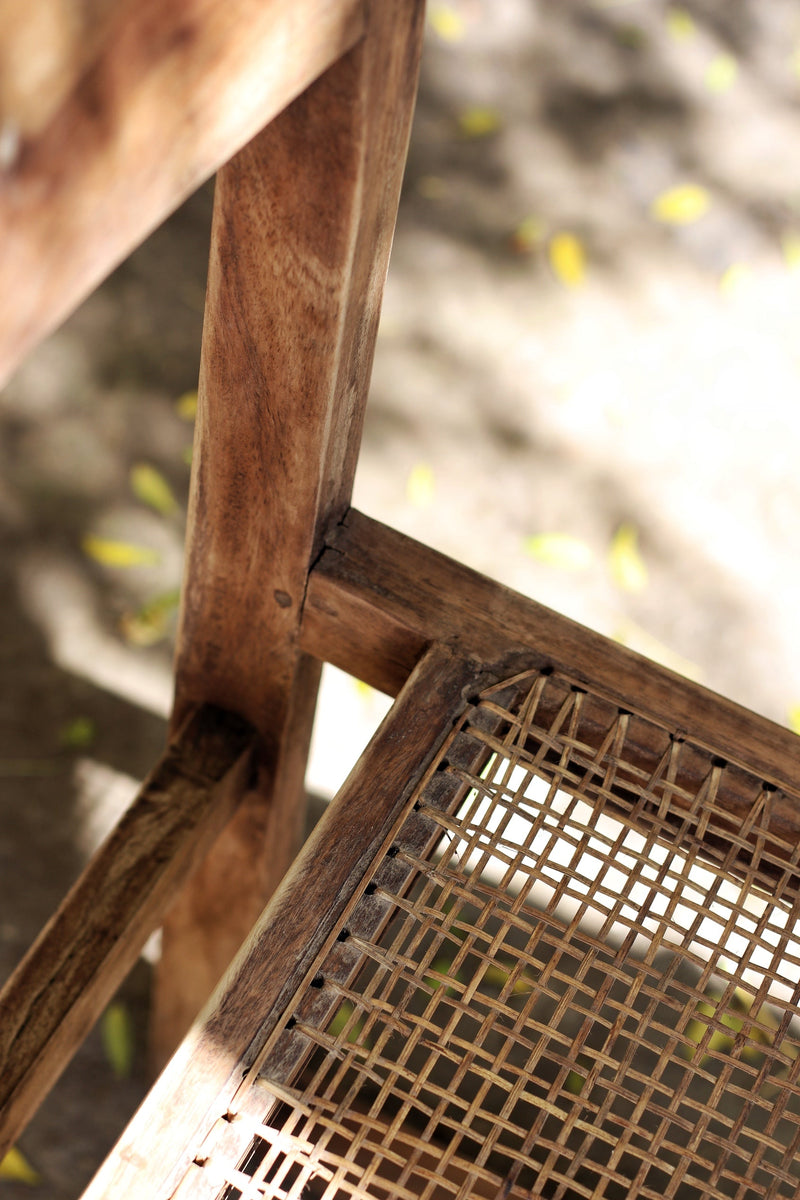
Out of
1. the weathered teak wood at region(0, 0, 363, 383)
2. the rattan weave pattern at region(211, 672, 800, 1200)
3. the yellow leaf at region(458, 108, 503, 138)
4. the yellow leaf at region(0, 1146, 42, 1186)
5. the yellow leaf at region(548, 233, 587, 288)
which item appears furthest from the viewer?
the yellow leaf at region(458, 108, 503, 138)

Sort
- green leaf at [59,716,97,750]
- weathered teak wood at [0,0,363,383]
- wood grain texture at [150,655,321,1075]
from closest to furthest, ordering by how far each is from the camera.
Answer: weathered teak wood at [0,0,363,383] < wood grain texture at [150,655,321,1075] < green leaf at [59,716,97,750]

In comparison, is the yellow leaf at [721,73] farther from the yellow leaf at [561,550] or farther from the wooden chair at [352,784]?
the wooden chair at [352,784]

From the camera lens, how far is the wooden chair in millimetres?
480

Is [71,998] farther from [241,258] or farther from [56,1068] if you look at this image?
[241,258]

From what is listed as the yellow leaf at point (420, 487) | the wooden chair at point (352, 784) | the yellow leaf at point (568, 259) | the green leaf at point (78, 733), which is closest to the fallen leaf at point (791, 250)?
the yellow leaf at point (568, 259)

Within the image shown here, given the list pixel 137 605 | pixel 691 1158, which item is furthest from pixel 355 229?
pixel 137 605

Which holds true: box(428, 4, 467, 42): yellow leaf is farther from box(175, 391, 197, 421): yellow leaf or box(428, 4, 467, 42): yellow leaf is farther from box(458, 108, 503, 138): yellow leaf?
box(175, 391, 197, 421): yellow leaf

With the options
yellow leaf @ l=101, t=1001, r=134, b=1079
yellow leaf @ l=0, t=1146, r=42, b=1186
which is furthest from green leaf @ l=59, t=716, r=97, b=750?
yellow leaf @ l=0, t=1146, r=42, b=1186

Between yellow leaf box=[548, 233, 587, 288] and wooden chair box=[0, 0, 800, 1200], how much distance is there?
129cm

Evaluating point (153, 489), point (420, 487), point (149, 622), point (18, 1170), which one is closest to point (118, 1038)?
point (18, 1170)

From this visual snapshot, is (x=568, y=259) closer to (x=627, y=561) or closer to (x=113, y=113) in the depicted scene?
(x=627, y=561)

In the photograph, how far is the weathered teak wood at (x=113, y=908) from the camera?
26.4 inches

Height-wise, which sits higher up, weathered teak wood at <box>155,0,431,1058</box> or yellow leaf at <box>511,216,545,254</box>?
yellow leaf at <box>511,216,545,254</box>

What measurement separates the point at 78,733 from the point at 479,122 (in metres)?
1.32
